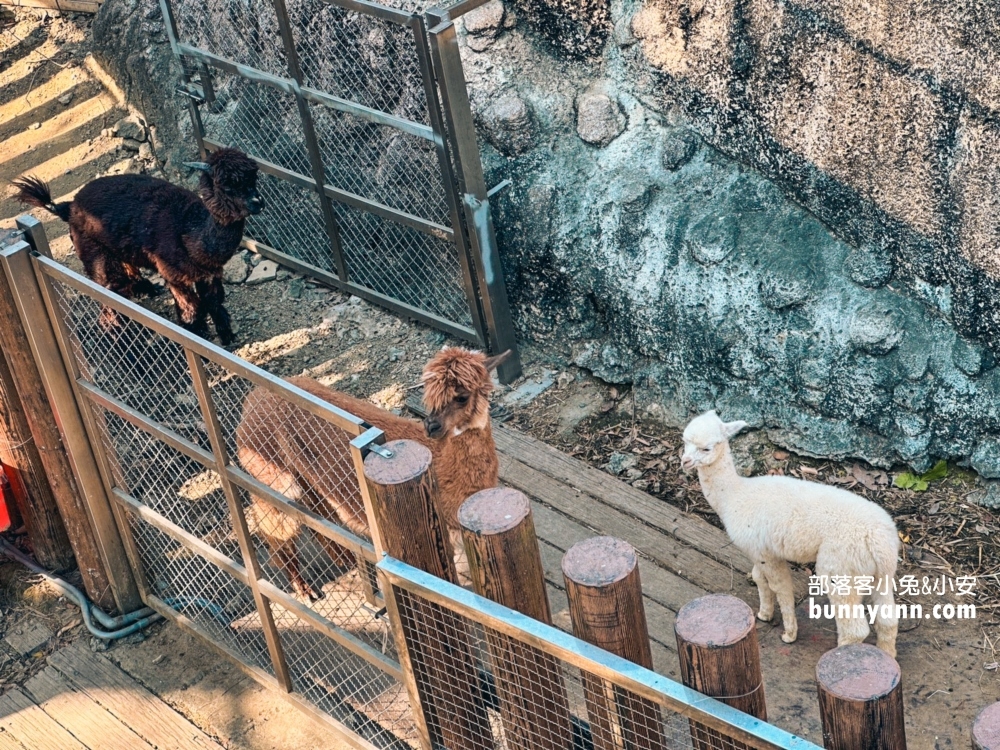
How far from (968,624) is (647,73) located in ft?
11.5

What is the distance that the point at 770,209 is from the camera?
6.46 m

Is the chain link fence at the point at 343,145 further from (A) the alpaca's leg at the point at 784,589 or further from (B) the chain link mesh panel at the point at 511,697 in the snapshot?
(B) the chain link mesh panel at the point at 511,697

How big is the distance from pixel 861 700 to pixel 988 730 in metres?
0.28

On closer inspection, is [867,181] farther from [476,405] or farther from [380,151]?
[380,151]

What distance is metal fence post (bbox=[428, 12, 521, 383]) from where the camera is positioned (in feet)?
20.0

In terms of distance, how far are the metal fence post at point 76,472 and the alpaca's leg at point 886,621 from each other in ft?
10.8

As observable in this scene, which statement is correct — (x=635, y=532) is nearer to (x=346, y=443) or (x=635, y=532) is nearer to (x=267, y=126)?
(x=346, y=443)

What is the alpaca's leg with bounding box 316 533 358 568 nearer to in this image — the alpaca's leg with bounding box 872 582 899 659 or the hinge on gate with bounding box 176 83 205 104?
the alpaca's leg with bounding box 872 582 899 659

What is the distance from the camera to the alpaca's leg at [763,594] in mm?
5070

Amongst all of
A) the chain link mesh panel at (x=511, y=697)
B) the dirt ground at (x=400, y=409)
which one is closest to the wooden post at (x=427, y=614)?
the chain link mesh panel at (x=511, y=697)

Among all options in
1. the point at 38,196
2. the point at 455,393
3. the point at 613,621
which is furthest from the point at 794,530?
the point at 38,196

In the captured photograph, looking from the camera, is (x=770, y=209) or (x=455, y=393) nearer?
(x=455, y=393)

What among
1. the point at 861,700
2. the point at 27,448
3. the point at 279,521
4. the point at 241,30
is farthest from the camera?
the point at 241,30

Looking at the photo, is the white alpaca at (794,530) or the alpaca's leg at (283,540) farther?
the alpaca's leg at (283,540)
